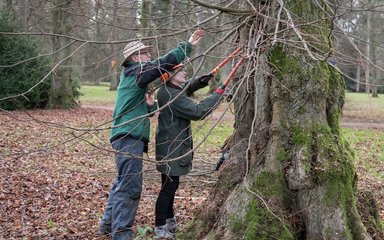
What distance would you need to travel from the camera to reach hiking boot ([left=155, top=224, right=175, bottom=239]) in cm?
515

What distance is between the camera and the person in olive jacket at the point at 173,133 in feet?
16.1

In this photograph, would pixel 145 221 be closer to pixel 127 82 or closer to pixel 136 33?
pixel 127 82

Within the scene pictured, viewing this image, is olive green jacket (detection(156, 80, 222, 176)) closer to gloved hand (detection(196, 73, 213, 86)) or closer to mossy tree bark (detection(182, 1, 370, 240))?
gloved hand (detection(196, 73, 213, 86))

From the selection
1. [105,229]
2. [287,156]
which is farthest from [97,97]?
[287,156]

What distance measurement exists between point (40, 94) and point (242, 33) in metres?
18.6

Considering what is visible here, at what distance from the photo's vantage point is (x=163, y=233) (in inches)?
204

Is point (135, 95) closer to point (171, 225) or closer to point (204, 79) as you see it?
point (204, 79)

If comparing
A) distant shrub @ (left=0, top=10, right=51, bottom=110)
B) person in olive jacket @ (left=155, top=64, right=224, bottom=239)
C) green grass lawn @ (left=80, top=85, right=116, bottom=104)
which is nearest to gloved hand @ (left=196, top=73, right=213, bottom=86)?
person in olive jacket @ (left=155, top=64, right=224, bottom=239)

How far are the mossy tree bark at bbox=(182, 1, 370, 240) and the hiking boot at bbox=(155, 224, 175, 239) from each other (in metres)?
0.40

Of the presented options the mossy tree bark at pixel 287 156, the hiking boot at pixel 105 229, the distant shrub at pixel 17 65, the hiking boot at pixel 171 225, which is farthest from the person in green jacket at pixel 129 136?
the distant shrub at pixel 17 65

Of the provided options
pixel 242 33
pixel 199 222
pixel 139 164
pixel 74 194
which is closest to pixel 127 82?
pixel 139 164

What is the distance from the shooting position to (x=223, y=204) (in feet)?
15.1

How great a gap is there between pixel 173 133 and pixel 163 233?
104cm

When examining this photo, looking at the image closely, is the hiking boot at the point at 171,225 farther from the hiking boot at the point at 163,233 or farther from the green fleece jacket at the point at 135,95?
the green fleece jacket at the point at 135,95
